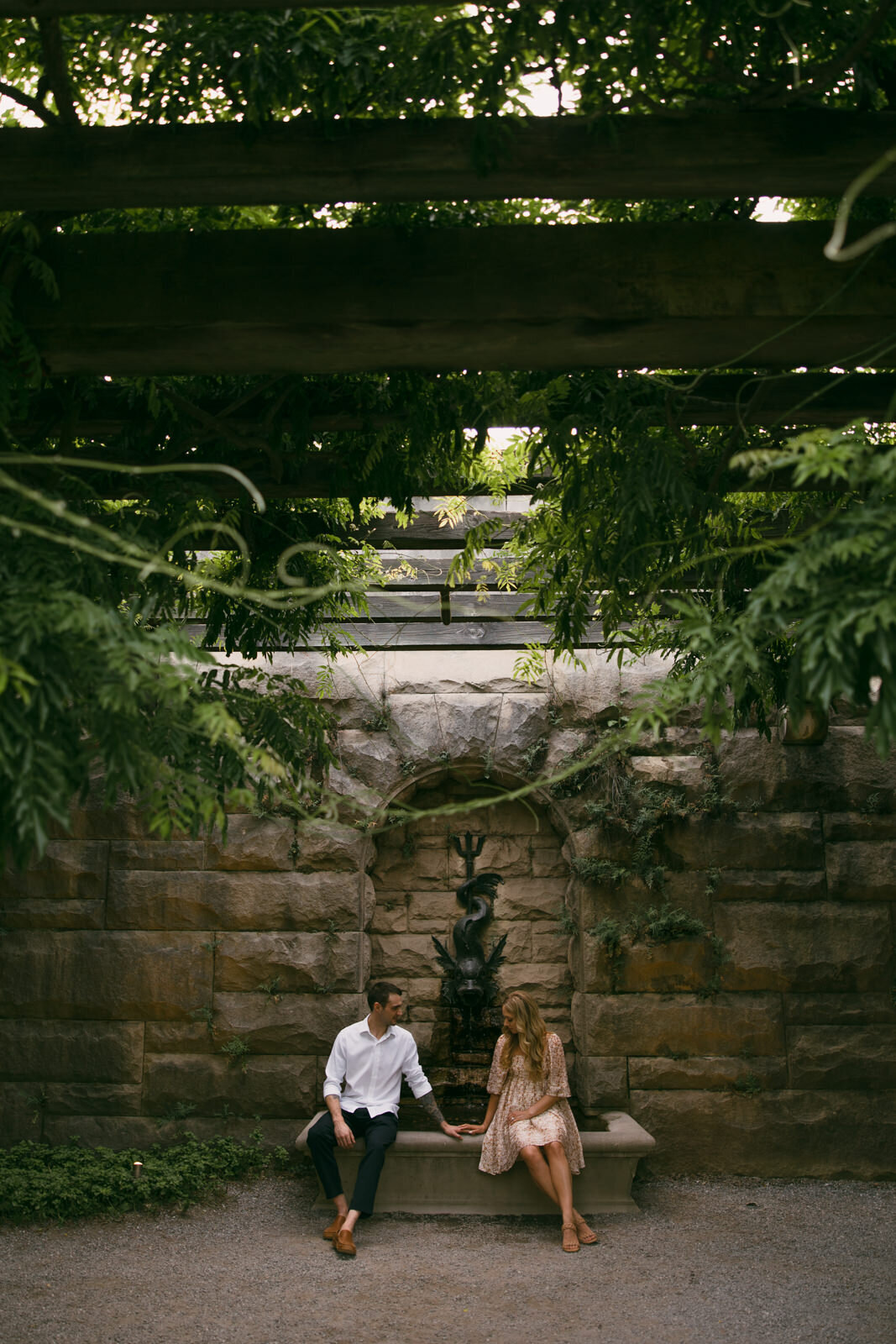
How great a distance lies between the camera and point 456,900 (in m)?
5.72

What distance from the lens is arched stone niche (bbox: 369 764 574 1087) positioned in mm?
5609

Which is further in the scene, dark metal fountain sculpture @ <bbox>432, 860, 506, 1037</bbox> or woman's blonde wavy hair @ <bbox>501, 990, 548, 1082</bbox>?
dark metal fountain sculpture @ <bbox>432, 860, 506, 1037</bbox>

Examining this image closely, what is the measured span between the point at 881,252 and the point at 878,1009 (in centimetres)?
398

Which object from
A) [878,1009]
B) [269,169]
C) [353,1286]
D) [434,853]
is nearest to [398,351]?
[269,169]

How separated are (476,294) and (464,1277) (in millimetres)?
3464

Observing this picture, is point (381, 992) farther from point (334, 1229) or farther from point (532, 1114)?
point (334, 1229)

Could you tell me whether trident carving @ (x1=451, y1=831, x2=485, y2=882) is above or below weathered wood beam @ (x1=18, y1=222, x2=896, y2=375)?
below

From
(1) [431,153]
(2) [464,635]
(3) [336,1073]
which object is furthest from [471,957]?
(1) [431,153]

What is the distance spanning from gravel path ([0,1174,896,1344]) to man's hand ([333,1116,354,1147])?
0.38 m

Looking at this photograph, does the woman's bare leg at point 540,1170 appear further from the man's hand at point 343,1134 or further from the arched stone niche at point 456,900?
the arched stone niche at point 456,900

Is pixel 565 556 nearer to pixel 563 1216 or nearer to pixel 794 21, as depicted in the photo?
pixel 794 21

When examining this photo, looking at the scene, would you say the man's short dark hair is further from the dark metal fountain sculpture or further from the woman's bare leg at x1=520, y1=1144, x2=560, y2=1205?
the woman's bare leg at x1=520, y1=1144, x2=560, y2=1205

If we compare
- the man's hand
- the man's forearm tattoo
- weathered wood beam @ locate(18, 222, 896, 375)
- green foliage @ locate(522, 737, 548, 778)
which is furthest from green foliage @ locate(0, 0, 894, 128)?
the man's forearm tattoo

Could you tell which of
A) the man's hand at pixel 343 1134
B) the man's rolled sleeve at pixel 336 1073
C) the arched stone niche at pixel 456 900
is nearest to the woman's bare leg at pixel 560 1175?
the man's hand at pixel 343 1134
